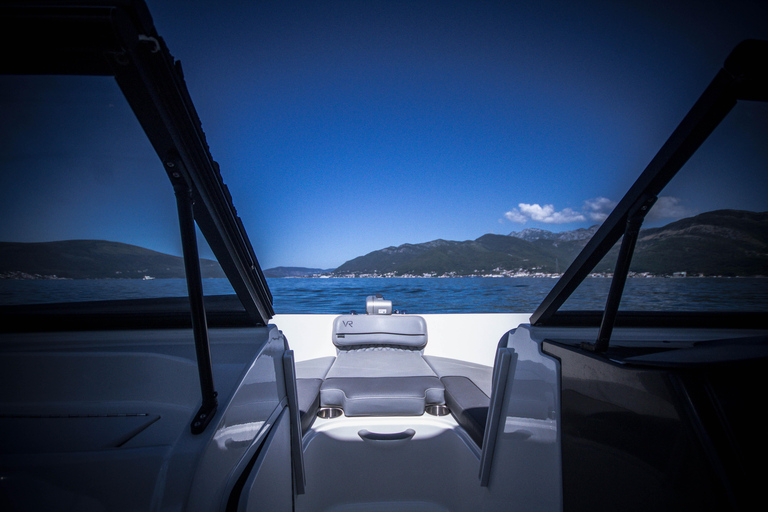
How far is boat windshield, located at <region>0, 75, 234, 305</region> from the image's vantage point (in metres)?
0.95

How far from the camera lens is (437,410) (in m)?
1.84

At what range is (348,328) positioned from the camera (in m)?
3.11

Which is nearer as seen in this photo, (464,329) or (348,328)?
(348,328)

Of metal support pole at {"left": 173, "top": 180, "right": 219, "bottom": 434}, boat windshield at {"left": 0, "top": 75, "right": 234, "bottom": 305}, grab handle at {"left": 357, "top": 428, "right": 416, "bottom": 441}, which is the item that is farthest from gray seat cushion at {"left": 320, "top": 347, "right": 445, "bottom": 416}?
metal support pole at {"left": 173, "top": 180, "right": 219, "bottom": 434}

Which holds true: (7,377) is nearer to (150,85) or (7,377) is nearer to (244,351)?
(244,351)

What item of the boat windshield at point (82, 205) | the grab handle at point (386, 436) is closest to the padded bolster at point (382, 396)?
the grab handle at point (386, 436)

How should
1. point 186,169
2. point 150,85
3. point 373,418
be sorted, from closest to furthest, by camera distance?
point 150,85, point 186,169, point 373,418

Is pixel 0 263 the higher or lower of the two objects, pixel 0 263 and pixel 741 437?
the higher

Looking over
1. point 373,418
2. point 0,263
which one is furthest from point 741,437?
point 0,263

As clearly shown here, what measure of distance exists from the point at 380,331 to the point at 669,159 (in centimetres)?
262

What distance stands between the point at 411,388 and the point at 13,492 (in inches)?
65.3

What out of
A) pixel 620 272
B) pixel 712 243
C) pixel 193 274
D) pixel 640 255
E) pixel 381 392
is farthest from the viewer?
pixel 381 392

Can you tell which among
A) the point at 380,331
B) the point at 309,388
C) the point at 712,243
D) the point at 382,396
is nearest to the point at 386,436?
the point at 382,396

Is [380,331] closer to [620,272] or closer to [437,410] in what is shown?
[437,410]
